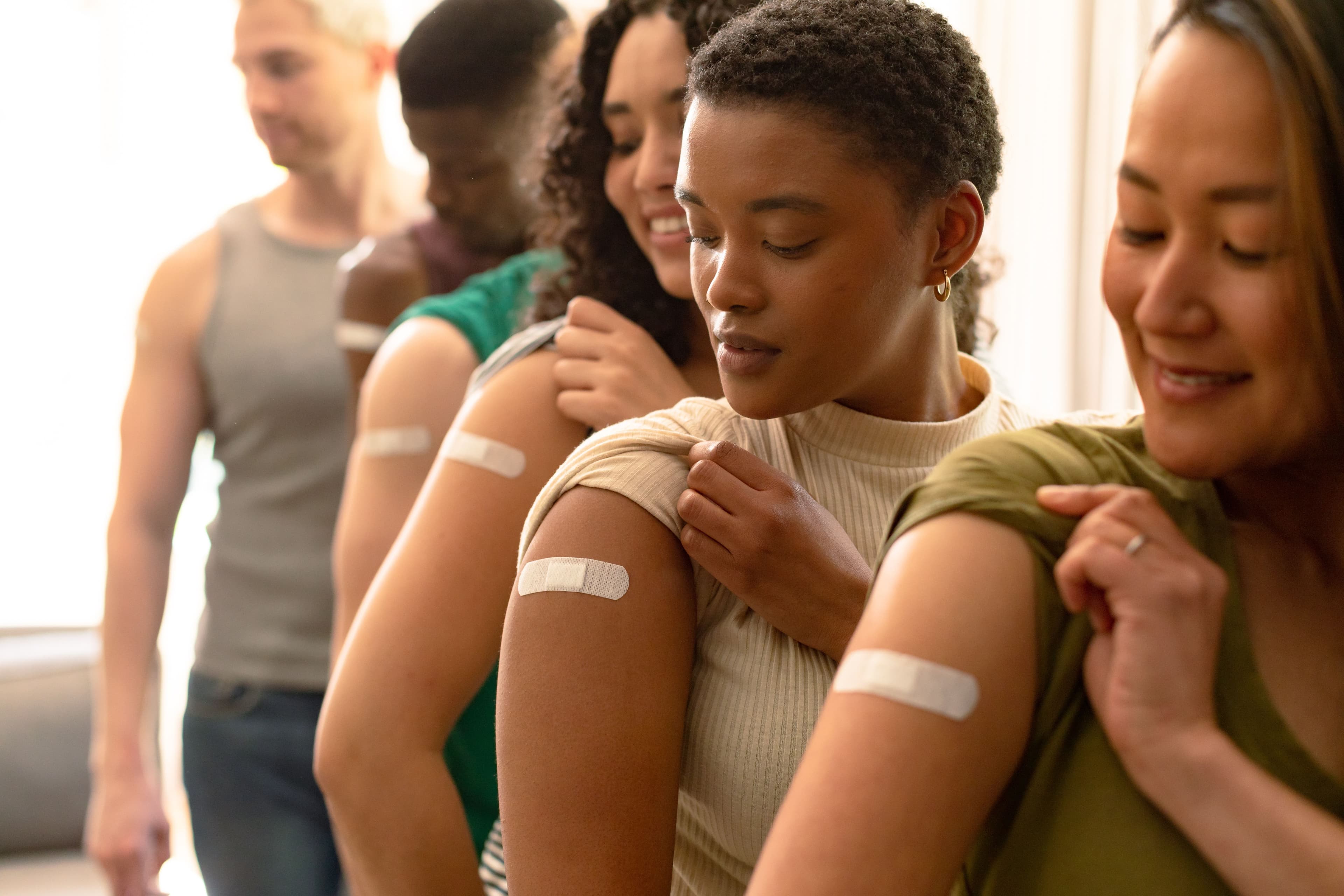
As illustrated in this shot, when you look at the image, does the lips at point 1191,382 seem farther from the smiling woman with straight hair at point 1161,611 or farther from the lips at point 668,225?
the lips at point 668,225

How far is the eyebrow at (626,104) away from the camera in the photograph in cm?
132

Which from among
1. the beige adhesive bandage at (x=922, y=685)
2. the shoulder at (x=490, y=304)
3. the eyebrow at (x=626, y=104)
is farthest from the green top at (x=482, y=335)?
the beige adhesive bandage at (x=922, y=685)

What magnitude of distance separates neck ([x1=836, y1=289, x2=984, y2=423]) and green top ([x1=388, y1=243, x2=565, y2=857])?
1.80 ft

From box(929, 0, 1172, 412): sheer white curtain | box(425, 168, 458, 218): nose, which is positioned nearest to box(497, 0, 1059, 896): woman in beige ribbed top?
box(425, 168, 458, 218): nose

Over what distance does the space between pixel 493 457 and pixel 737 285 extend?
38cm

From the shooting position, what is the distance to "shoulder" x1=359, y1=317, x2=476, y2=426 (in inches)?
60.6

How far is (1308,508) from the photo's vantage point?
0.77 meters

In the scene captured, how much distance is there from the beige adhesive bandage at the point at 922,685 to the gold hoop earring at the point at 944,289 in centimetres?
47

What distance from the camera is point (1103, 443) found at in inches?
31.4

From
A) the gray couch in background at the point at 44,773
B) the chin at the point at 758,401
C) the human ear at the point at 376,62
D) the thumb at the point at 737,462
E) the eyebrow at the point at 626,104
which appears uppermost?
the human ear at the point at 376,62

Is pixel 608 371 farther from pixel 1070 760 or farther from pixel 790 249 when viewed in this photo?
pixel 1070 760

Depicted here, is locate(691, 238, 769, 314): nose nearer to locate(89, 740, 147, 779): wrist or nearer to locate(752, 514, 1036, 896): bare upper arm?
locate(752, 514, 1036, 896): bare upper arm

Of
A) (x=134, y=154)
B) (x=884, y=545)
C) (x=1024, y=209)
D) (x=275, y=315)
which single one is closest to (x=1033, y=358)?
(x=1024, y=209)

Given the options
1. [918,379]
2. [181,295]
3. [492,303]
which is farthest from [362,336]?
[918,379]
